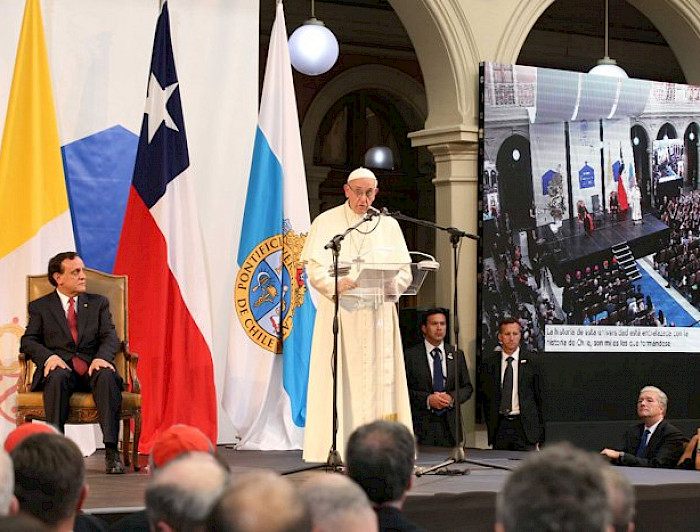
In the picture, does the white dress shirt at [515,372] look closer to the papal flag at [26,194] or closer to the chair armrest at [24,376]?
the papal flag at [26,194]

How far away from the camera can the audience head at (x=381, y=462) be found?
2701 millimetres

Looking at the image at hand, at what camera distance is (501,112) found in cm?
858

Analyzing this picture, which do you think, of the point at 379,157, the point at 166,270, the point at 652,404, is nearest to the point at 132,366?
the point at 166,270

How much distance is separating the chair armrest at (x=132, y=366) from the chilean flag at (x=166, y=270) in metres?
0.47

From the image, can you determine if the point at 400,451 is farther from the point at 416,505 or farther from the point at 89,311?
the point at 89,311

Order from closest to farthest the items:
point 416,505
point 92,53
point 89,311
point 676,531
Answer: point 416,505 → point 676,531 → point 89,311 → point 92,53

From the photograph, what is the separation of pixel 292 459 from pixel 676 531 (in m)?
2.22

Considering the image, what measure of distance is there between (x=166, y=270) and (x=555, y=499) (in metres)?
5.49

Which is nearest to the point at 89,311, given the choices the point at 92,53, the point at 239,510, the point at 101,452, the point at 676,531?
the point at 101,452

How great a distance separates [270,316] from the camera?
24.9 ft

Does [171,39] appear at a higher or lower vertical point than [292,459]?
higher

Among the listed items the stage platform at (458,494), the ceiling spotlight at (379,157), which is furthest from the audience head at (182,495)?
the ceiling spotlight at (379,157)

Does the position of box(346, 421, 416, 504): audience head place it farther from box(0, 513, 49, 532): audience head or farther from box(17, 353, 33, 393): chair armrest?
box(17, 353, 33, 393): chair armrest

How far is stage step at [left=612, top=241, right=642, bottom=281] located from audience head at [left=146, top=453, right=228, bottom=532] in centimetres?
709
